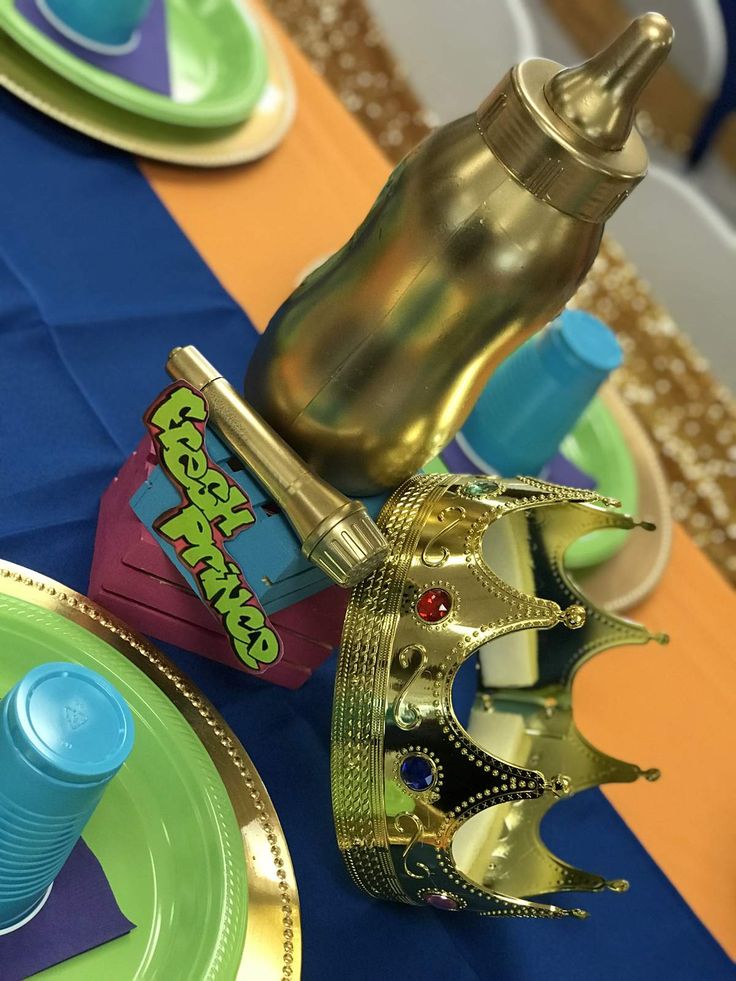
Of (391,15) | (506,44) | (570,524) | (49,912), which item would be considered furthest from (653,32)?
(391,15)

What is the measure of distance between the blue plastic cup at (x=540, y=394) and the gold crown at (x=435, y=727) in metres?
0.16

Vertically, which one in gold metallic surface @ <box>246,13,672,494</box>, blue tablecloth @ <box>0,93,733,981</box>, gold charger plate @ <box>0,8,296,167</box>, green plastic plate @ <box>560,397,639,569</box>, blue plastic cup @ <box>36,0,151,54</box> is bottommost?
blue tablecloth @ <box>0,93,733,981</box>

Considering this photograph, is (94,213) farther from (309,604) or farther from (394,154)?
(394,154)

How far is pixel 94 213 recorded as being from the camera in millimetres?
722

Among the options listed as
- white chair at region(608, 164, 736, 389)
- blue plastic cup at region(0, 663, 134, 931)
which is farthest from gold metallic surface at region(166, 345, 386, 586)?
white chair at region(608, 164, 736, 389)

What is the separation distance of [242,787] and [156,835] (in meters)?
0.05

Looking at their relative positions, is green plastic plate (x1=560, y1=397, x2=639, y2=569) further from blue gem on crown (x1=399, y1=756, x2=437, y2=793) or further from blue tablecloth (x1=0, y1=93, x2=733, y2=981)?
blue gem on crown (x1=399, y1=756, x2=437, y2=793)

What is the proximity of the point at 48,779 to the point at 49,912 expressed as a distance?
11 cm

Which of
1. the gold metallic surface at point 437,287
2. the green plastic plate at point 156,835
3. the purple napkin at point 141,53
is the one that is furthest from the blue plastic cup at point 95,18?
the green plastic plate at point 156,835

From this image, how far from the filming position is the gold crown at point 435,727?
444mm

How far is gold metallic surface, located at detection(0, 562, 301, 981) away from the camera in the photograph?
44 cm

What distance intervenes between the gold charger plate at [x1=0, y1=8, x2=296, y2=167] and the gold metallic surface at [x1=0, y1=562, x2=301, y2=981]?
398 millimetres

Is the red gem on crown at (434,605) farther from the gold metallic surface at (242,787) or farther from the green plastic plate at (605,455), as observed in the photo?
the green plastic plate at (605,455)

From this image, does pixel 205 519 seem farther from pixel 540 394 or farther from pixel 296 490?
pixel 540 394
